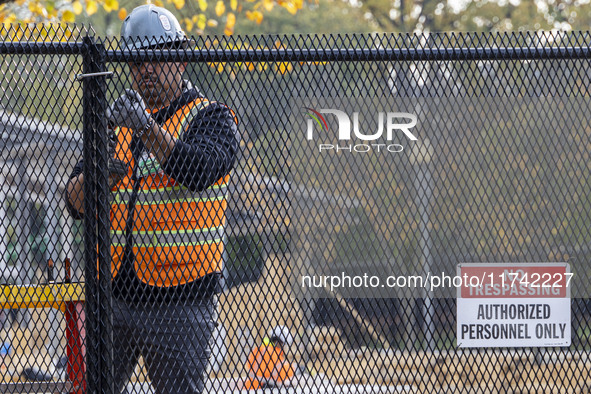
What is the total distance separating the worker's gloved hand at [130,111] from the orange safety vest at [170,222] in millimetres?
225

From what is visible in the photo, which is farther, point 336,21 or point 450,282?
point 336,21

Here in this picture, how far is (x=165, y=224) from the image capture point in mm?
2793

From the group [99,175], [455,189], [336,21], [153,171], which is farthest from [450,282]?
[336,21]

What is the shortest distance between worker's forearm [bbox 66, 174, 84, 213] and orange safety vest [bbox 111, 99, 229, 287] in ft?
0.43

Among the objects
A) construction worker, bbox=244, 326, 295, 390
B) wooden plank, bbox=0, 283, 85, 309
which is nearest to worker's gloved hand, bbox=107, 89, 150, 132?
wooden plank, bbox=0, 283, 85, 309

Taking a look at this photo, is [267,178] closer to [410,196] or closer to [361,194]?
[361,194]

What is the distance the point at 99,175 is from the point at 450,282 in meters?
1.34

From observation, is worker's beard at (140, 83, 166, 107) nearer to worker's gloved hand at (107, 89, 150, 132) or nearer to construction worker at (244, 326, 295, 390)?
worker's gloved hand at (107, 89, 150, 132)

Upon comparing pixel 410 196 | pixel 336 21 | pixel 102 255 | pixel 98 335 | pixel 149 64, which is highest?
pixel 336 21

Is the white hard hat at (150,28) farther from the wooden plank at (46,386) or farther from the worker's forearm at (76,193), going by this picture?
the wooden plank at (46,386)

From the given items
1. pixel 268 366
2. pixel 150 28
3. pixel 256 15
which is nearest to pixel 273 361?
pixel 268 366

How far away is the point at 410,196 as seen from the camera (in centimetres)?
284

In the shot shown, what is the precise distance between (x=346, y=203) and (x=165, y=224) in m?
0.66

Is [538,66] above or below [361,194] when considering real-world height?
above
